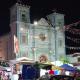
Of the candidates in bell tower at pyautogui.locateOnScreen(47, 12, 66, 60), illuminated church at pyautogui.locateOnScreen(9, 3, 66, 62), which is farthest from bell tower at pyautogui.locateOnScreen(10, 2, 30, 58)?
bell tower at pyautogui.locateOnScreen(47, 12, 66, 60)

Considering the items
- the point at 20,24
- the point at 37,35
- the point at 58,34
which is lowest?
the point at 37,35

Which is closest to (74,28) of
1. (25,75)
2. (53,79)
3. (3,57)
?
(3,57)

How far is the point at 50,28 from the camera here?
62094mm

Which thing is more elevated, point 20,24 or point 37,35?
point 20,24

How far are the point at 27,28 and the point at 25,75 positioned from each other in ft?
114

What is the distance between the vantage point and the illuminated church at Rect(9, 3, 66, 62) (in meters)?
57.6

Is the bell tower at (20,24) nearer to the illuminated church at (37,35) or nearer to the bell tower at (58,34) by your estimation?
the illuminated church at (37,35)

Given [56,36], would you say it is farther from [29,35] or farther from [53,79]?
[53,79]

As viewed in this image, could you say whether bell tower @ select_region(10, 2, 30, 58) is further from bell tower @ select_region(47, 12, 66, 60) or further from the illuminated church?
bell tower @ select_region(47, 12, 66, 60)

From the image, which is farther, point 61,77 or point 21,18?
point 21,18

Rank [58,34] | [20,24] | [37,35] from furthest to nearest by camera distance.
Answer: [58,34]
[37,35]
[20,24]

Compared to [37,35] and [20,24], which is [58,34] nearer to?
[37,35]

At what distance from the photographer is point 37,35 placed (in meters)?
60.1

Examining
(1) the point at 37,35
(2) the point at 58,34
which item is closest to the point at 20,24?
(1) the point at 37,35
